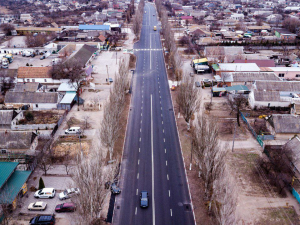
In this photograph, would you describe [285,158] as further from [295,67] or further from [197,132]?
[295,67]

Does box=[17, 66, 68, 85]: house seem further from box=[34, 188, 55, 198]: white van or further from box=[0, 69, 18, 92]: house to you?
box=[34, 188, 55, 198]: white van

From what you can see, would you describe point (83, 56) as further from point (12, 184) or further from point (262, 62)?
point (12, 184)

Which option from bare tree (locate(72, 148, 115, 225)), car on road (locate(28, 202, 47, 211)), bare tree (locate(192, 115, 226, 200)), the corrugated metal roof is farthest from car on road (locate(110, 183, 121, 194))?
the corrugated metal roof

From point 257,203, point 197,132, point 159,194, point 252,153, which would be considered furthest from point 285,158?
point 159,194

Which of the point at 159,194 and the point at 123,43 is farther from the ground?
the point at 123,43

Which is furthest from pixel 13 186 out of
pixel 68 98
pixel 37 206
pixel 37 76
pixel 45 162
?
pixel 37 76

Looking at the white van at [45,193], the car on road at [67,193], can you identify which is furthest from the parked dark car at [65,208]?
the white van at [45,193]
